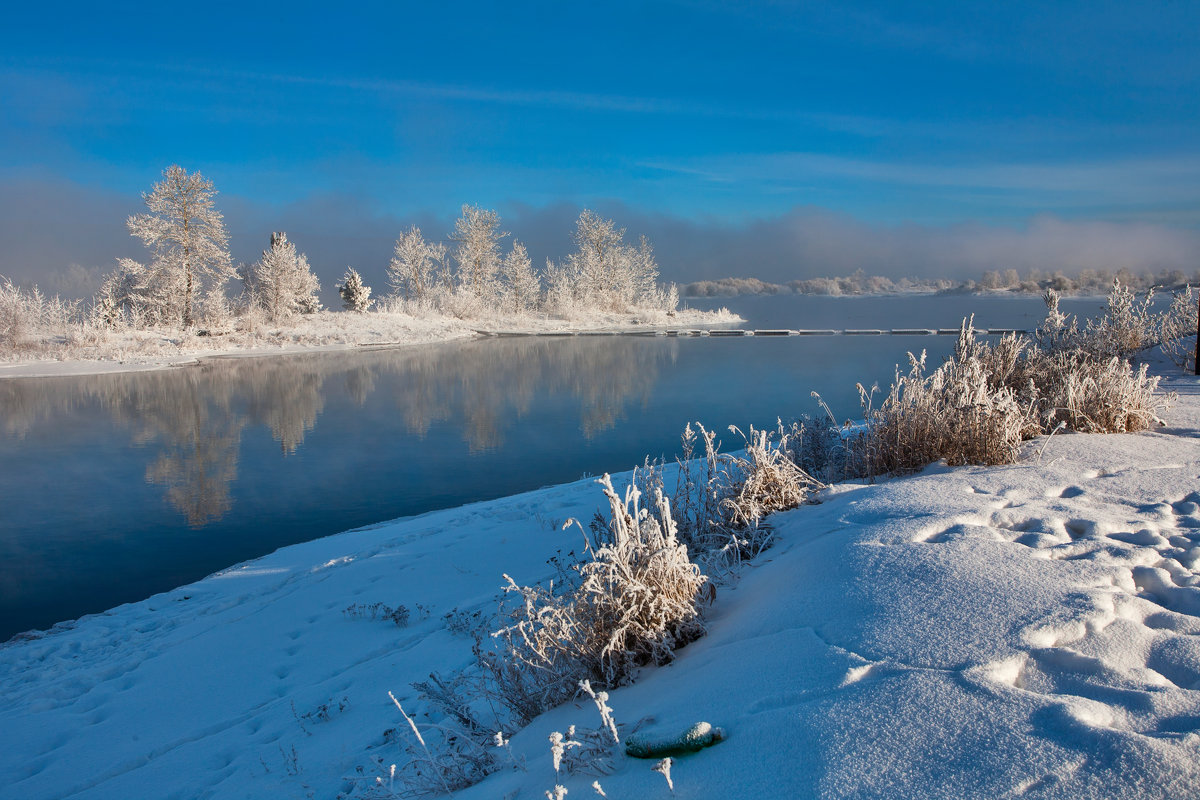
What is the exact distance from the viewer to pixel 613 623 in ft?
8.79

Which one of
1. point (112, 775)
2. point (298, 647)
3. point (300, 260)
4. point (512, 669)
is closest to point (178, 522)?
point (298, 647)

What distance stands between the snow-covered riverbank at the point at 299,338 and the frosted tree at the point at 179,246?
133 inches

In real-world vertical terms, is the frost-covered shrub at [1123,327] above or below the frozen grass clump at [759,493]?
above

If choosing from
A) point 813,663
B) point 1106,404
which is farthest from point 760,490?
point 1106,404

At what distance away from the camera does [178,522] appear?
24.0ft

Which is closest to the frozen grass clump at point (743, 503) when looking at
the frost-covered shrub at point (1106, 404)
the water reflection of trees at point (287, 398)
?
the frost-covered shrub at point (1106, 404)

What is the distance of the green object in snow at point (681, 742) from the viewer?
1838 mm

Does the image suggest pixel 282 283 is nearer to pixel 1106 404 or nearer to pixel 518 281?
pixel 518 281

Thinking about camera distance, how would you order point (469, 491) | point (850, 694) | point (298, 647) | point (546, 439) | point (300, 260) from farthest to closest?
point (300, 260) < point (546, 439) < point (469, 491) < point (298, 647) < point (850, 694)

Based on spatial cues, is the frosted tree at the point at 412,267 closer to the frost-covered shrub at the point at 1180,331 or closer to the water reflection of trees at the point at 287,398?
the water reflection of trees at the point at 287,398

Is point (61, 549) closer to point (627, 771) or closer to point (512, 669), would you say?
point (512, 669)

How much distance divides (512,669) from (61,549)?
618 centimetres

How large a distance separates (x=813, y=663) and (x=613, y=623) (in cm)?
86

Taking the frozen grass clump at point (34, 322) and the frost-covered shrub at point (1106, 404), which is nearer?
the frost-covered shrub at point (1106, 404)
